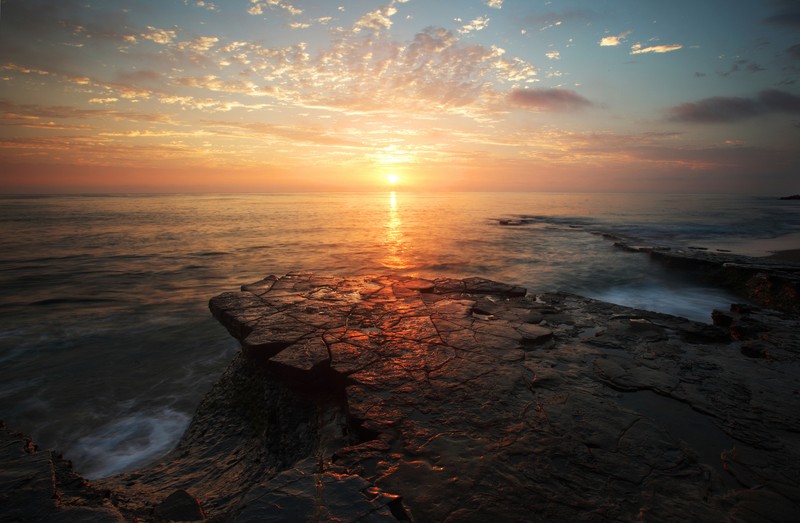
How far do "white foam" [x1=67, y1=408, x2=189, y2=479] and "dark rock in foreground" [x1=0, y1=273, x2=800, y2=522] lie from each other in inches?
20.9

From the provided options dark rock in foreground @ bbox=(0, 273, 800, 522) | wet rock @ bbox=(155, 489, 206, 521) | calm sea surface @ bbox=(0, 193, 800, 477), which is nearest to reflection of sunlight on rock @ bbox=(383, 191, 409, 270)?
calm sea surface @ bbox=(0, 193, 800, 477)

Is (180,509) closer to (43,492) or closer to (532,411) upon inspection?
(43,492)

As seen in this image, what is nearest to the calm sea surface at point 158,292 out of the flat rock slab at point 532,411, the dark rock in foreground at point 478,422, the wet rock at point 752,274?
the wet rock at point 752,274

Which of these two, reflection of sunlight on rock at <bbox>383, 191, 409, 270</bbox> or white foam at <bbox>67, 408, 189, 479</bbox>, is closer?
white foam at <bbox>67, 408, 189, 479</bbox>

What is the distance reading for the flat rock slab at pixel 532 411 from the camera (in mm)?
2135

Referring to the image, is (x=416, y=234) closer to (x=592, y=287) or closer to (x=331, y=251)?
(x=331, y=251)

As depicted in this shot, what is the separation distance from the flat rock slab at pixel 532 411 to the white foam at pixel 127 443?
1518mm

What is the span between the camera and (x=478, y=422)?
9.30 ft

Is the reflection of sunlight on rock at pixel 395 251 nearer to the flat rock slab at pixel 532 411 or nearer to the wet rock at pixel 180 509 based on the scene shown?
the flat rock slab at pixel 532 411

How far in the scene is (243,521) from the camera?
1965mm

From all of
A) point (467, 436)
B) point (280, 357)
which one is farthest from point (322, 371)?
point (467, 436)

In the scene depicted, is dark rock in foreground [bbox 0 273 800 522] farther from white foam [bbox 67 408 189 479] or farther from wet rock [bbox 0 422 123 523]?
white foam [bbox 67 408 189 479]

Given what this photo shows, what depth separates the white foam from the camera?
4145 mm

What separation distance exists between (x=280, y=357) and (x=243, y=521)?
201 cm
